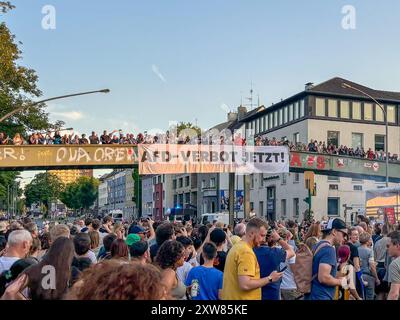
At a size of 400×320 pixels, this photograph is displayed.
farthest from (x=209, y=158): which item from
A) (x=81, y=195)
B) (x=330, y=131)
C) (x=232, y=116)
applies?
(x=81, y=195)

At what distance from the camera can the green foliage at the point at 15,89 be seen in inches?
1463

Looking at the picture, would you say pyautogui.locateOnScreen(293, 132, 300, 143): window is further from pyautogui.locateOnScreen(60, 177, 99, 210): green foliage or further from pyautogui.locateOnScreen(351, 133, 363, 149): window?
pyautogui.locateOnScreen(60, 177, 99, 210): green foliage

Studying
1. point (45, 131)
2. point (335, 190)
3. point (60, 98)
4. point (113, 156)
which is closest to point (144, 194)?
point (335, 190)

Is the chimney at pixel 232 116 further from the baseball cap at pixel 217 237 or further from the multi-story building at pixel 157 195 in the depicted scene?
the baseball cap at pixel 217 237

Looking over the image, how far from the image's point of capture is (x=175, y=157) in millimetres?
32281

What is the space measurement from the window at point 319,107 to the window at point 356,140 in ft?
14.1

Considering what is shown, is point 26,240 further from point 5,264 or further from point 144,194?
point 144,194

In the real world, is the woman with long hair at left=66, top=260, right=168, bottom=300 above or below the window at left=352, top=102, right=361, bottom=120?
below

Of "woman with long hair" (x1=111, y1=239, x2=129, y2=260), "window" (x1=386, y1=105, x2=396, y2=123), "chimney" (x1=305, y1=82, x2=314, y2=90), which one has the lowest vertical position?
"woman with long hair" (x1=111, y1=239, x2=129, y2=260)

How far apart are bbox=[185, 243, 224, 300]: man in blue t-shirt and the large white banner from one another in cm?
2562

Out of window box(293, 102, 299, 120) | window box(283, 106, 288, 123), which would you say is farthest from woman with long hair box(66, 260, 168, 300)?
window box(283, 106, 288, 123)

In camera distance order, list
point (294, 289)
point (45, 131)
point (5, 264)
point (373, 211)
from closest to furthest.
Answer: point (5, 264) < point (294, 289) < point (373, 211) < point (45, 131)

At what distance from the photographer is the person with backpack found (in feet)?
21.9

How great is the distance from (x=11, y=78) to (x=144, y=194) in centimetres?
8043
